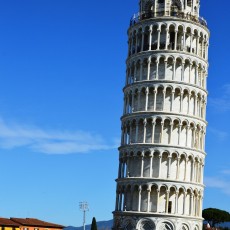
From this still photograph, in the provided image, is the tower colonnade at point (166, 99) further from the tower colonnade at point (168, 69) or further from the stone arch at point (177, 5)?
the stone arch at point (177, 5)

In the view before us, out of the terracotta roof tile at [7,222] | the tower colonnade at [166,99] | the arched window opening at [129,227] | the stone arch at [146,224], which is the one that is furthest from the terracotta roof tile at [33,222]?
the tower colonnade at [166,99]

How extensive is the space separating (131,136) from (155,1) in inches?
790

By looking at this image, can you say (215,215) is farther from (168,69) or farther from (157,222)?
(168,69)

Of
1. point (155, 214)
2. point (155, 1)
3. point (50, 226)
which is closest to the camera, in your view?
point (155, 214)

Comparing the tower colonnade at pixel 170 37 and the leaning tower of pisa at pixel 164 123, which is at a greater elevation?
the tower colonnade at pixel 170 37

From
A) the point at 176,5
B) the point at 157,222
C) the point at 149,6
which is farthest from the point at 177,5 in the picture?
the point at 157,222

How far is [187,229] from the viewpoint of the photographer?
65562mm

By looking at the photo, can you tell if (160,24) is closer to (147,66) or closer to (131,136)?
(147,66)

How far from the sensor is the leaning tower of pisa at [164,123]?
65.8 meters

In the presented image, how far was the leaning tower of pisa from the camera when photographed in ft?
216

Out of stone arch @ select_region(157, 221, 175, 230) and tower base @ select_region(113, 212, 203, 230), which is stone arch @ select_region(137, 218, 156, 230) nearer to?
tower base @ select_region(113, 212, 203, 230)

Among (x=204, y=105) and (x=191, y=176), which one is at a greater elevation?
(x=204, y=105)

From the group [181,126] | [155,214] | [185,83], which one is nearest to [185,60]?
[185,83]

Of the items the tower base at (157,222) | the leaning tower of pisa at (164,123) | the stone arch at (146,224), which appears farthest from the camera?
the leaning tower of pisa at (164,123)
